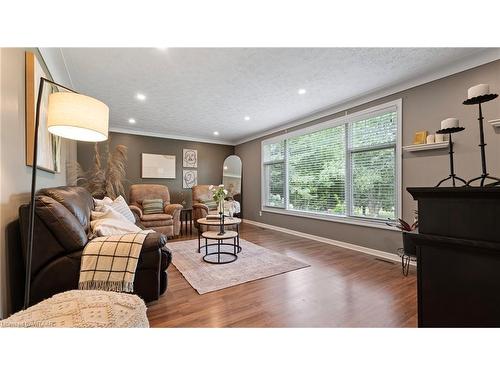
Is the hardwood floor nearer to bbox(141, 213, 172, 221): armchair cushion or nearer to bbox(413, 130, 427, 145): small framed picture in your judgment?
bbox(141, 213, 172, 221): armchair cushion

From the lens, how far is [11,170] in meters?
1.29

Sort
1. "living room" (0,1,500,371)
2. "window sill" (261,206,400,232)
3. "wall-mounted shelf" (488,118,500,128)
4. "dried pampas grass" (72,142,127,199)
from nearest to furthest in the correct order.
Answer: "living room" (0,1,500,371) → "wall-mounted shelf" (488,118,500,128) → "window sill" (261,206,400,232) → "dried pampas grass" (72,142,127,199)

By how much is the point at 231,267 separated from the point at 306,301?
1.04m

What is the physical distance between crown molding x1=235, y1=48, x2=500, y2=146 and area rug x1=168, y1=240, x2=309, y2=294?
2.62m

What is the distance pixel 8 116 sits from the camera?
48.9 inches

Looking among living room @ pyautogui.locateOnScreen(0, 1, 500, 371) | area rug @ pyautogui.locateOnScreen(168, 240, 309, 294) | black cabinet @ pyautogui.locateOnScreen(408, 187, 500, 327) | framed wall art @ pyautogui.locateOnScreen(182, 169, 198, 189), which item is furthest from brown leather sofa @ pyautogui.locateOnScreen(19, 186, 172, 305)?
framed wall art @ pyautogui.locateOnScreen(182, 169, 198, 189)

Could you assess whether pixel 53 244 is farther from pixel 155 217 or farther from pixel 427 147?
pixel 427 147

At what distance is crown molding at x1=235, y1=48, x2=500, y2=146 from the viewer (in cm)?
218

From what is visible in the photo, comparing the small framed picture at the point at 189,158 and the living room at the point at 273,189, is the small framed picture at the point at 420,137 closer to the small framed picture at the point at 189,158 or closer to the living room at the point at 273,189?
the living room at the point at 273,189

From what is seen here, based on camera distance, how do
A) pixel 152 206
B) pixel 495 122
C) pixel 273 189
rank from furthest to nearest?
pixel 273 189
pixel 152 206
pixel 495 122

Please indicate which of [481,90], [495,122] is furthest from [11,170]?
[495,122]

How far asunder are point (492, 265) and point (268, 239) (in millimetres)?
3588

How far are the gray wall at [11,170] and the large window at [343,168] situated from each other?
12.5ft
